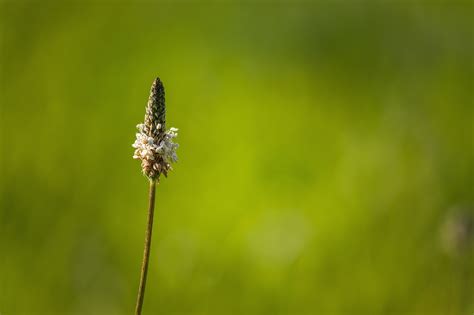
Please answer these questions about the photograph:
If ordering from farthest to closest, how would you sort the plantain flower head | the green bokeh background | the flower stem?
the green bokeh background → the plantain flower head → the flower stem

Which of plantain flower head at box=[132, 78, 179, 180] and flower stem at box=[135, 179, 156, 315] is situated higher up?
plantain flower head at box=[132, 78, 179, 180]

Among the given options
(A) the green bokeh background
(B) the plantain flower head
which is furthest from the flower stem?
(A) the green bokeh background

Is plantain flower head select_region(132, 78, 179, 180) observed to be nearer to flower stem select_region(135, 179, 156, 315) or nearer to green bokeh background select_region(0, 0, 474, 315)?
flower stem select_region(135, 179, 156, 315)

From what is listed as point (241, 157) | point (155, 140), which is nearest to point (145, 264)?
point (155, 140)

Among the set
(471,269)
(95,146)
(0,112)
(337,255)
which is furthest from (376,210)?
(0,112)

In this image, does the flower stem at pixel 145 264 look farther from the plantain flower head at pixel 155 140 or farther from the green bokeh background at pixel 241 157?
the green bokeh background at pixel 241 157

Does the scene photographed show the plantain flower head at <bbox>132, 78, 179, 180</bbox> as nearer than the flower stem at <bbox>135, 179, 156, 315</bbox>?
No

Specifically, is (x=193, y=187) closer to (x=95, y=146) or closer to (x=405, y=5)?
(x=95, y=146)

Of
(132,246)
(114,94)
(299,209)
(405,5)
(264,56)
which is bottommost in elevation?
(132,246)

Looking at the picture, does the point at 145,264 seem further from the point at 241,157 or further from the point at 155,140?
the point at 241,157
